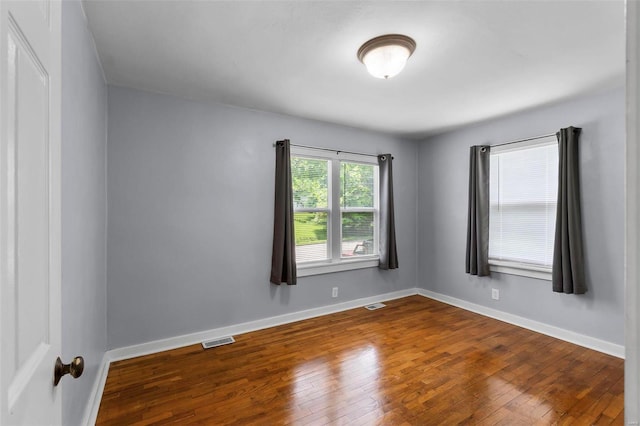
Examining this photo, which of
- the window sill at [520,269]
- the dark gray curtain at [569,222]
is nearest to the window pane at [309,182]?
the window sill at [520,269]

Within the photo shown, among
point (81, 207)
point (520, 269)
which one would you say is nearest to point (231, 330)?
point (81, 207)

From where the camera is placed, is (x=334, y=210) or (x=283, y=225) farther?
(x=334, y=210)

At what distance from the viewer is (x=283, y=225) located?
11.5 feet

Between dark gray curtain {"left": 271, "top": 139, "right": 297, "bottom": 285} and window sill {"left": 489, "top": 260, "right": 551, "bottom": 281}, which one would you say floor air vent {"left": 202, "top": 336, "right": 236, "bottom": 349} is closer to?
dark gray curtain {"left": 271, "top": 139, "right": 297, "bottom": 285}

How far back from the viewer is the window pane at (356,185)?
4238mm

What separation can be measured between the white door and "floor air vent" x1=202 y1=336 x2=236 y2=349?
237 centimetres

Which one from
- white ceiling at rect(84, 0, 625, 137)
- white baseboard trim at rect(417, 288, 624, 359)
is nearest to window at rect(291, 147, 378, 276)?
white ceiling at rect(84, 0, 625, 137)

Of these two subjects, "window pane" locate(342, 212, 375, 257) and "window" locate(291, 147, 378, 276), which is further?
"window pane" locate(342, 212, 375, 257)

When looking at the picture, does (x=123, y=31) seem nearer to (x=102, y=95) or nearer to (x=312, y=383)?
(x=102, y=95)

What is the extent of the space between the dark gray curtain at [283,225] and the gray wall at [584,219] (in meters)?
2.35

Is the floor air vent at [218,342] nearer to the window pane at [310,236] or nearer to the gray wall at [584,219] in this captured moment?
the window pane at [310,236]

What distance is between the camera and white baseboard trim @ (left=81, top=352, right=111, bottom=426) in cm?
193

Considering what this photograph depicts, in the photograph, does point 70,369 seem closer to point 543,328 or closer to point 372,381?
point 372,381

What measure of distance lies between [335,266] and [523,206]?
7.82ft
